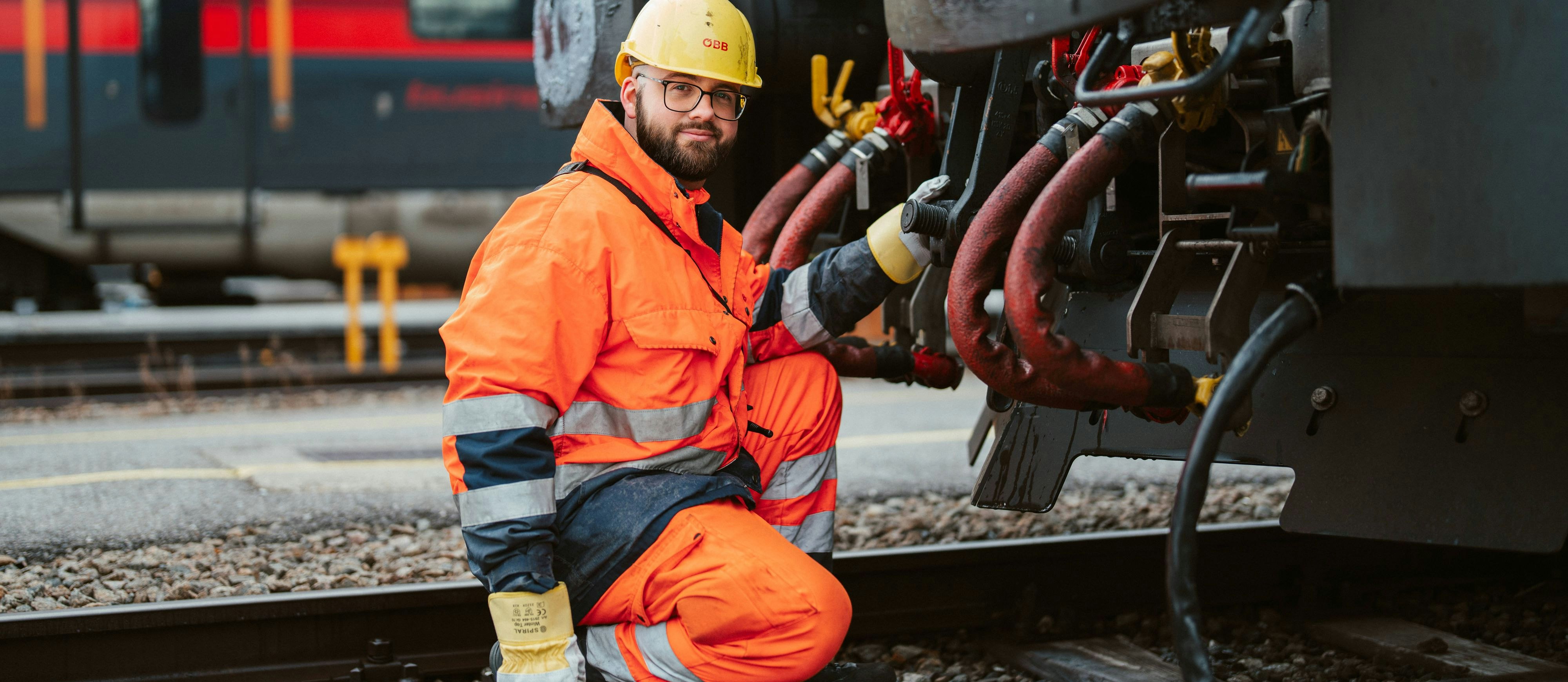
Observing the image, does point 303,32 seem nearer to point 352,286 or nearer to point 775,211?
point 352,286

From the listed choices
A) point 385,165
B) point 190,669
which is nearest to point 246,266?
point 385,165

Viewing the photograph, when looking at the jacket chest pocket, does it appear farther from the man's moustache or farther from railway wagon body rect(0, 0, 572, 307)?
railway wagon body rect(0, 0, 572, 307)

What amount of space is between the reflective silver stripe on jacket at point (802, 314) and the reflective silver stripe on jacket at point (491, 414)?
0.76 meters

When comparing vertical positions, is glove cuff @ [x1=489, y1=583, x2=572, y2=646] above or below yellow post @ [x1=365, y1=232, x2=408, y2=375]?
above

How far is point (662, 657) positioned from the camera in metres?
2.33

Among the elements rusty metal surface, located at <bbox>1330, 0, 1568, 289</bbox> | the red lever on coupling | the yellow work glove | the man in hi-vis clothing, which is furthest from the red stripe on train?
rusty metal surface, located at <bbox>1330, 0, 1568, 289</bbox>

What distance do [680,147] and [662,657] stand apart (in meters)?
0.94

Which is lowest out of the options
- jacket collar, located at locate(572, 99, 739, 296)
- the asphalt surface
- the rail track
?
the asphalt surface

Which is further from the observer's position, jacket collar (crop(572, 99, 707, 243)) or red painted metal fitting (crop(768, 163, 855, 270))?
Answer: red painted metal fitting (crop(768, 163, 855, 270))

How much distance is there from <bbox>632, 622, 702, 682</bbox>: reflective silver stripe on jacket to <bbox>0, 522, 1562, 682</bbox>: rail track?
0.82 meters

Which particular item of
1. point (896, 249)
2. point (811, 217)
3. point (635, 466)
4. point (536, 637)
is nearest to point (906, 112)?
point (811, 217)

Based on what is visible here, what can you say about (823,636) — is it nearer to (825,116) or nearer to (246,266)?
(825,116)

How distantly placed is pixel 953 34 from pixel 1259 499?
328 cm

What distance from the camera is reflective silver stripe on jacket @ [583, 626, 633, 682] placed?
2.37 metres
